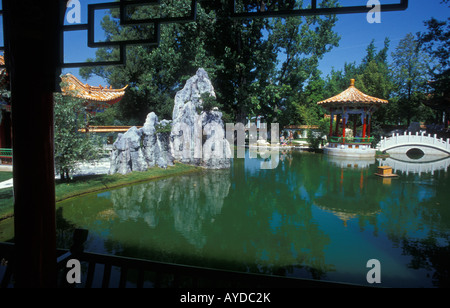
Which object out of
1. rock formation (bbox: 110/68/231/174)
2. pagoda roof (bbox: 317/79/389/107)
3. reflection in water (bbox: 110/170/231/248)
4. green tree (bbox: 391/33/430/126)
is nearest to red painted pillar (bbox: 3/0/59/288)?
reflection in water (bbox: 110/170/231/248)

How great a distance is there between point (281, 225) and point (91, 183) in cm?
582

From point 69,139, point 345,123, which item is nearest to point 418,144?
point 345,123

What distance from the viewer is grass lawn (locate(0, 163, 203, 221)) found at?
7100 mm

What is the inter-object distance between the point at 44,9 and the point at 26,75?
0.33 metres

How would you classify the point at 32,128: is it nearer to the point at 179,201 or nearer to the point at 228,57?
the point at 179,201

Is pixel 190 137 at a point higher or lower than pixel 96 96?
lower

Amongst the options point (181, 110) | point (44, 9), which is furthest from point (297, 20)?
point (44, 9)

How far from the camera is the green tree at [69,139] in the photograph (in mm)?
8367

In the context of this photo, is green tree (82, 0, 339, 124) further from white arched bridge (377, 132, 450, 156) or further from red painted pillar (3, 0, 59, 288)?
red painted pillar (3, 0, 59, 288)

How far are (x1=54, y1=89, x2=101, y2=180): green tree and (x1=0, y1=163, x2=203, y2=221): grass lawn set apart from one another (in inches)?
20.9

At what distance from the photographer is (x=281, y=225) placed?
6.51 metres

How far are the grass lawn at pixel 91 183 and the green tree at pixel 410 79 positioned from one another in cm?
2343

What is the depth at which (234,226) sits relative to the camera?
6395 millimetres

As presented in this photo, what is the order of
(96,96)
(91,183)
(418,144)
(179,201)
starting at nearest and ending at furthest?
(179,201)
(91,183)
(96,96)
(418,144)
